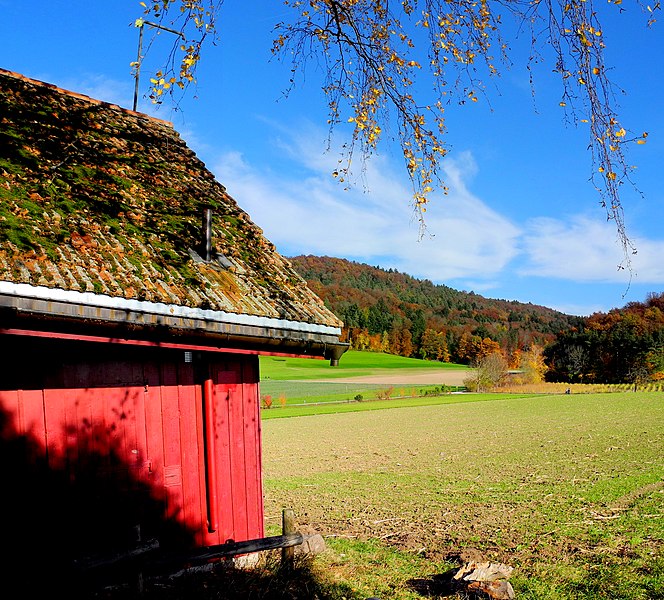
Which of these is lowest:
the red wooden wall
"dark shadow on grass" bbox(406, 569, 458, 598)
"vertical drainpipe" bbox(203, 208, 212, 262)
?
"dark shadow on grass" bbox(406, 569, 458, 598)

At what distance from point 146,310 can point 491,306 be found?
167 meters

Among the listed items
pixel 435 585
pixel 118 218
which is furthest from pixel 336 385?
pixel 118 218

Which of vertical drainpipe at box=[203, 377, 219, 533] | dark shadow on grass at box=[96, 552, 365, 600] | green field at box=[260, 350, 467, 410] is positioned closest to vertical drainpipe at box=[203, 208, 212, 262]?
vertical drainpipe at box=[203, 377, 219, 533]

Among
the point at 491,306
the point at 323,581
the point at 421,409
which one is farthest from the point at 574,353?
the point at 323,581

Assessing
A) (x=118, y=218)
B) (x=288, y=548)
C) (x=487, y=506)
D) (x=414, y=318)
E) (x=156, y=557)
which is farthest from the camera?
(x=414, y=318)

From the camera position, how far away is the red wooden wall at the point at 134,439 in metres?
4.89

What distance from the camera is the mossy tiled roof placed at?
4.88 m

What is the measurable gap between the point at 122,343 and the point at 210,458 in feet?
6.10

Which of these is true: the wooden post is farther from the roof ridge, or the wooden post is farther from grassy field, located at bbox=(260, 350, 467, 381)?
grassy field, located at bbox=(260, 350, 467, 381)

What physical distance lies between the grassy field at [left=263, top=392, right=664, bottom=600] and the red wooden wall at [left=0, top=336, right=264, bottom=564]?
184 cm

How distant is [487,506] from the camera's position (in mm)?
13445

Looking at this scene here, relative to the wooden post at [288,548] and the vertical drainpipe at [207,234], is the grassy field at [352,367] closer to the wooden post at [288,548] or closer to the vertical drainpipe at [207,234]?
the wooden post at [288,548]

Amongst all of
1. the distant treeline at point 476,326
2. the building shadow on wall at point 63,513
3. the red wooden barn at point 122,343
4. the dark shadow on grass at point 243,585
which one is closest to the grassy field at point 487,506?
the dark shadow on grass at point 243,585

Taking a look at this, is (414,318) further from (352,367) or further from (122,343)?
(122,343)
